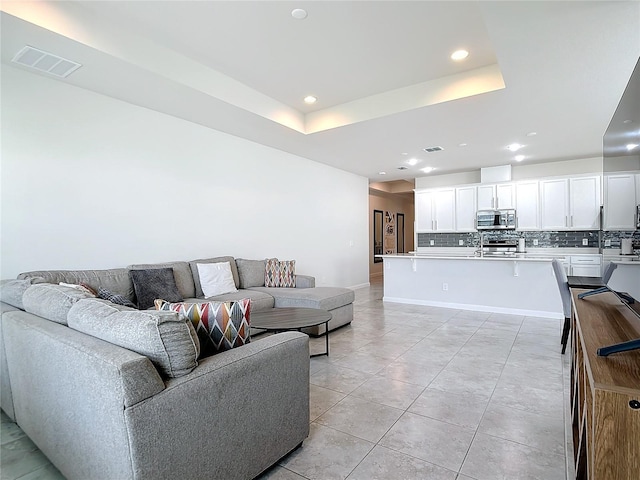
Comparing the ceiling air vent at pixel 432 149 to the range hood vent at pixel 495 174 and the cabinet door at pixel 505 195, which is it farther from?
the cabinet door at pixel 505 195

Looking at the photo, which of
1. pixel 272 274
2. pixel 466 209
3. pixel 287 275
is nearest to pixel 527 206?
pixel 466 209

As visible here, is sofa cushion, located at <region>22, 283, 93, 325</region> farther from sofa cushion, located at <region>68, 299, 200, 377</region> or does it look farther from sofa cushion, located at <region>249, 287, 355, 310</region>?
sofa cushion, located at <region>249, 287, 355, 310</region>

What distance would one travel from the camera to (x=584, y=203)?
625 cm

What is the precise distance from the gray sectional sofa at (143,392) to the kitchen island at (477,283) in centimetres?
450

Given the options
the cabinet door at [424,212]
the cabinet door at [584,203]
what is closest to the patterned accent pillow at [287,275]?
the cabinet door at [424,212]

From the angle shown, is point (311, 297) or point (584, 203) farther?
point (584, 203)

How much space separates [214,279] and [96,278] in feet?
4.15

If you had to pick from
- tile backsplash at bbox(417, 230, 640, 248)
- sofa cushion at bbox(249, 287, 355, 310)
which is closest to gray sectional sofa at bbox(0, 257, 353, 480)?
sofa cushion at bbox(249, 287, 355, 310)

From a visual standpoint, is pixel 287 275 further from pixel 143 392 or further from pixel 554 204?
pixel 554 204

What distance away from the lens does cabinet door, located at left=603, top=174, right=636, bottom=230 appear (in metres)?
1.42

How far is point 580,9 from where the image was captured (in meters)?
2.26

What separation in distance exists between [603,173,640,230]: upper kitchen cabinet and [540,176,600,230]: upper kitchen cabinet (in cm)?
546

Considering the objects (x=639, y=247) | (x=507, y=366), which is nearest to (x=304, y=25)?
(x=639, y=247)

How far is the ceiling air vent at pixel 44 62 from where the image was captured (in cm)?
276
